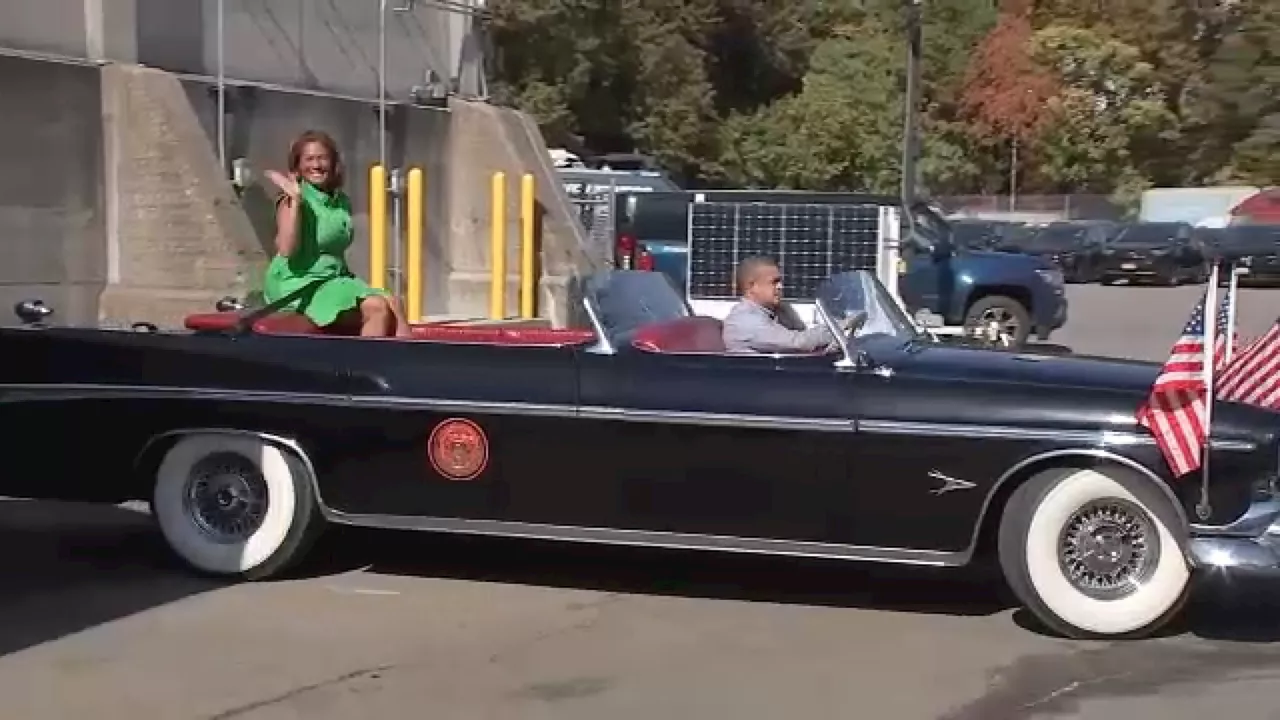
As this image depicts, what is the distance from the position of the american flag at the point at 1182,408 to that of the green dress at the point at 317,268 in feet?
11.3

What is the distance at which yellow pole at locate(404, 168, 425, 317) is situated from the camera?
15.8m

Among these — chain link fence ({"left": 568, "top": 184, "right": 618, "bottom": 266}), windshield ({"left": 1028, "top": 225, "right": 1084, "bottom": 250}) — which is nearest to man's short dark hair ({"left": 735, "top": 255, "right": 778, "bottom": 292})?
chain link fence ({"left": 568, "top": 184, "right": 618, "bottom": 266})

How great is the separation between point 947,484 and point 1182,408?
34.1 inches

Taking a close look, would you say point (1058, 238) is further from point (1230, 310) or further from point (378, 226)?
point (1230, 310)

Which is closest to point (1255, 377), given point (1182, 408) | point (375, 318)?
point (1182, 408)

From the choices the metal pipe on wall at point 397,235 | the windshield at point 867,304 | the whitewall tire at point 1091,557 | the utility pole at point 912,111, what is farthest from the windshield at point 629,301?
the utility pole at point 912,111

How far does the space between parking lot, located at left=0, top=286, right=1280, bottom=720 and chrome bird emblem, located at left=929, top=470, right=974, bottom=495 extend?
542 mm

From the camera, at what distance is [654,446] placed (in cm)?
673

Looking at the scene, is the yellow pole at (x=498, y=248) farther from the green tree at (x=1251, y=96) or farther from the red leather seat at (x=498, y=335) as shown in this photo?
the red leather seat at (x=498, y=335)

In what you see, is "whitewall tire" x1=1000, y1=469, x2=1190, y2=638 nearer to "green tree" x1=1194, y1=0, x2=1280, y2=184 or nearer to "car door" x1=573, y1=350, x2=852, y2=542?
"car door" x1=573, y1=350, x2=852, y2=542

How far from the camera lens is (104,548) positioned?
7.91m

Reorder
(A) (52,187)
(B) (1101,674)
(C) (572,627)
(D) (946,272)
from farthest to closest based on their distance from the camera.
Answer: (D) (946,272), (A) (52,187), (C) (572,627), (B) (1101,674)

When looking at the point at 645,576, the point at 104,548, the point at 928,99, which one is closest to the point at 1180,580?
the point at 645,576

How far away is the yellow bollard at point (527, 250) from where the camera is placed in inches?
683
